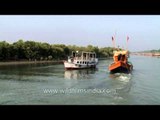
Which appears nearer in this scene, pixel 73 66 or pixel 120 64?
pixel 120 64

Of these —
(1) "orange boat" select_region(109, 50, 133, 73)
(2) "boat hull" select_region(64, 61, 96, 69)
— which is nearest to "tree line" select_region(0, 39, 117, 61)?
(2) "boat hull" select_region(64, 61, 96, 69)

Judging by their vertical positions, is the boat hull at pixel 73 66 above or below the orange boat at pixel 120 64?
below

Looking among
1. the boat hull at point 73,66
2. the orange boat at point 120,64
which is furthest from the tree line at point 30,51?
the orange boat at point 120,64

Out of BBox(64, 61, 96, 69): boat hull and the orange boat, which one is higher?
the orange boat

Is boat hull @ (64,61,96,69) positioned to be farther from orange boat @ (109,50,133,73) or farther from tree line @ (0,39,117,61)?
tree line @ (0,39,117,61)

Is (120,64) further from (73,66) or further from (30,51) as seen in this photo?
(30,51)

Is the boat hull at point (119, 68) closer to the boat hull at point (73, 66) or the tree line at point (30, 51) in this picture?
the boat hull at point (73, 66)

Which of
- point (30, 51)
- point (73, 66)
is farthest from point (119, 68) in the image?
point (30, 51)

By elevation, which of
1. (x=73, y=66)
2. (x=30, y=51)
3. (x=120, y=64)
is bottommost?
(x=73, y=66)

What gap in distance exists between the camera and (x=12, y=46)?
19.1 meters

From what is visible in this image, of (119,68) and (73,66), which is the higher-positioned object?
(119,68)

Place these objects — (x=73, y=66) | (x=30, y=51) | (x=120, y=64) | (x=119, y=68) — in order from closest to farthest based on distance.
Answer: (x=120, y=64)
(x=119, y=68)
(x=73, y=66)
(x=30, y=51)
